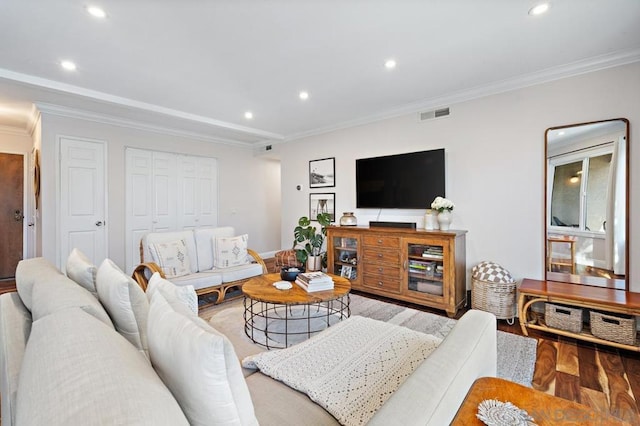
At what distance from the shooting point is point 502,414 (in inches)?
33.3

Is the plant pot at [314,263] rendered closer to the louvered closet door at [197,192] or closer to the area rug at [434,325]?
the area rug at [434,325]

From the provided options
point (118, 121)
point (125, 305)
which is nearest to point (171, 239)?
point (118, 121)

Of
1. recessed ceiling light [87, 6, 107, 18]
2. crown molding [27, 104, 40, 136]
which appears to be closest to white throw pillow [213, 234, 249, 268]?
recessed ceiling light [87, 6, 107, 18]

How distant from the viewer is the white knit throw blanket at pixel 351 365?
112 cm

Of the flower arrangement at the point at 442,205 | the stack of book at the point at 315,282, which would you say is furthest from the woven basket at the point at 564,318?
the stack of book at the point at 315,282

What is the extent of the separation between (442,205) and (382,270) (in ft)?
3.59

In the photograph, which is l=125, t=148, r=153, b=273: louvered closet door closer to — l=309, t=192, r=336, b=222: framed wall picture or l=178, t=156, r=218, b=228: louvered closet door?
l=178, t=156, r=218, b=228: louvered closet door

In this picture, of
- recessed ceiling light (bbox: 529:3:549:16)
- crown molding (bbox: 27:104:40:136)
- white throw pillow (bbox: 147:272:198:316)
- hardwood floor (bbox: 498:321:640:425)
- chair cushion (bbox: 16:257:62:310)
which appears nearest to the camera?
white throw pillow (bbox: 147:272:198:316)

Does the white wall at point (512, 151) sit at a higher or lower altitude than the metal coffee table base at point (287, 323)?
higher

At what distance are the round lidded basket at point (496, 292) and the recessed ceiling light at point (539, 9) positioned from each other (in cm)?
231

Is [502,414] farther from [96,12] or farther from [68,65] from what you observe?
[68,65]

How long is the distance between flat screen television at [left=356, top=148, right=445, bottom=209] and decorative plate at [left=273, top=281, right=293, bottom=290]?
6.88ft

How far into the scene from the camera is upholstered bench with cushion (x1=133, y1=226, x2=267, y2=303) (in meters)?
3.25

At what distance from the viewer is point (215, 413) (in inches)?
27.1
